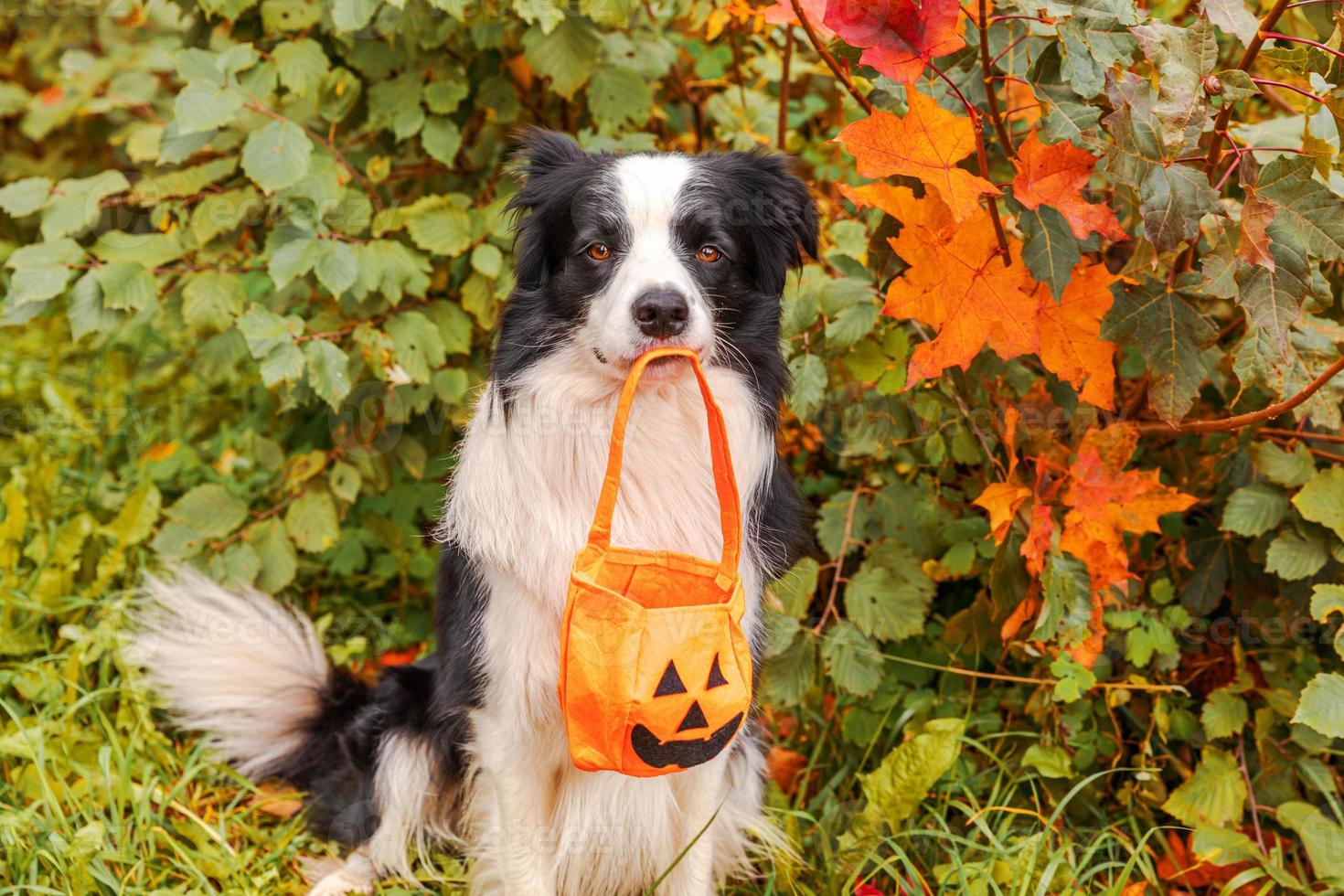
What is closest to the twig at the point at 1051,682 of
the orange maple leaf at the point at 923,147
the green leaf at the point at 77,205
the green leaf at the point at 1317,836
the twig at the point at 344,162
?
the green leaf at the point at 1317,836

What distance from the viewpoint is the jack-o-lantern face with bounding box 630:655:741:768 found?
1.73 meters

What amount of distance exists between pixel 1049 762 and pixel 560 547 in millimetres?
1285

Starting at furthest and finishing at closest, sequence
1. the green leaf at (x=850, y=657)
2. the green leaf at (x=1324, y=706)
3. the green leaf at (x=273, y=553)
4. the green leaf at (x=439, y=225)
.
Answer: the green leaf at (x=273, y=553), the green leaf at (x=439, y=225), the green leaf at (x=850, y=657), the green leaf at (x=1324, y=706)

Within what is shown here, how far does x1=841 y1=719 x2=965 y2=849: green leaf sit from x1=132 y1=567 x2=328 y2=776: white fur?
4.60 ft

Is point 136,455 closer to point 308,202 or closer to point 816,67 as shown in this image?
point 308,202

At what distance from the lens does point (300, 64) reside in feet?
9.41

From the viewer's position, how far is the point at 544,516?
210 cm

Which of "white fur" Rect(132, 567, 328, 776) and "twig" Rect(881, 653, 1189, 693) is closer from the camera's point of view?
→ "twig" Rect(881, 653, 1189, 693)

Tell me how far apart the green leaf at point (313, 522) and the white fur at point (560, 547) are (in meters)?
1.03

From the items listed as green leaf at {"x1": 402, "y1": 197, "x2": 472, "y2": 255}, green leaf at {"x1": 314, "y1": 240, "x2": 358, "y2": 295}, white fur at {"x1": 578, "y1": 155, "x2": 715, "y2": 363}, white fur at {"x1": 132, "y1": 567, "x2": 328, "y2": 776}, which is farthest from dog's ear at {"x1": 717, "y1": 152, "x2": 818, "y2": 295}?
white fur at {"x1": 132, "y1": 567, "x2": 328, "y2": 776}

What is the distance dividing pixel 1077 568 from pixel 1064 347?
0.51 meters

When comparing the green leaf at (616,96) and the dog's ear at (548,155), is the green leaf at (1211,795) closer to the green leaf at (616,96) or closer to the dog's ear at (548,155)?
the dog's ear at (548,155)

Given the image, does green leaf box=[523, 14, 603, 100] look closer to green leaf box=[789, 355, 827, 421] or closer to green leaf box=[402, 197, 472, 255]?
green leaf box=[402, 197, 472, 255]

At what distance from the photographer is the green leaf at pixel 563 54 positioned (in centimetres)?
289
